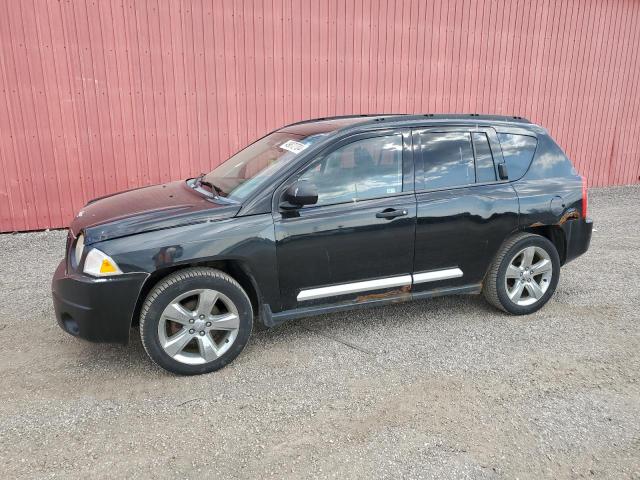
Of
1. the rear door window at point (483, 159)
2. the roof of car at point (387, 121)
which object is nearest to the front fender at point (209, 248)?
the roof of car at point (387, 121)

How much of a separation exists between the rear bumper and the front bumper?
11.5ft

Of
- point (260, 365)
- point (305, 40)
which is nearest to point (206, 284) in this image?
point (260, 365)

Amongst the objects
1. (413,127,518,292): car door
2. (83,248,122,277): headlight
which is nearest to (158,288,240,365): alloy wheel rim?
(83,248,122,277): headlight

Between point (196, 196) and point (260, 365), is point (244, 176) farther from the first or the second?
point (260, 365)

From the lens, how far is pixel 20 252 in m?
5.90

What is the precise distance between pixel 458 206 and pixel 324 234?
1136 mm

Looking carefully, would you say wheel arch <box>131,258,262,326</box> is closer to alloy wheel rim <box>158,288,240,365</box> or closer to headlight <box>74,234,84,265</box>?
alloy wheel rim <box>158,288,240,365</box>

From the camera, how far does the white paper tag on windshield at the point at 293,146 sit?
3578 mm

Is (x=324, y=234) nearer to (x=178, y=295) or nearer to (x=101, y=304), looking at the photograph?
(x=178, y=295)

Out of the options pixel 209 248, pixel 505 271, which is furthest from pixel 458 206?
pixel 209 248

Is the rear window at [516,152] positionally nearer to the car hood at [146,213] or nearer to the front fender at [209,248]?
the front fender at [209,248]

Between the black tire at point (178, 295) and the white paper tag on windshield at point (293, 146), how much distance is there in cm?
107

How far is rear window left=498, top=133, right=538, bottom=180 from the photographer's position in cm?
406

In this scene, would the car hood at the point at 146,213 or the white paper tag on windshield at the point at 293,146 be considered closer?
the car hood at the point at 146,213
